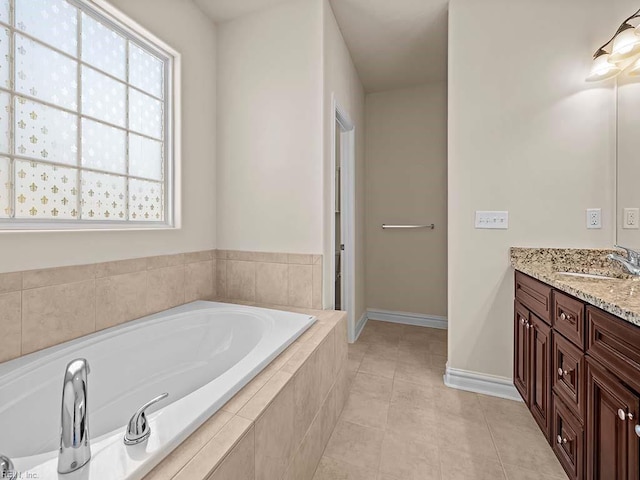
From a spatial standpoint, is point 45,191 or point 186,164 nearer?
point 45,191

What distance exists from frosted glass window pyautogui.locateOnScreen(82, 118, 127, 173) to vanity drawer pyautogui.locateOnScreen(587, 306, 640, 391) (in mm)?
2245

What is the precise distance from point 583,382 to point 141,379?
74.4 inches

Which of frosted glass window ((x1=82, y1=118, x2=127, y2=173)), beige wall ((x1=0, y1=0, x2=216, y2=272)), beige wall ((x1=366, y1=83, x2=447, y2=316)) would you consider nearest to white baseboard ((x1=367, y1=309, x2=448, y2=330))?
beige wall ((x1=366, y1=83, x2=447, y2=316))

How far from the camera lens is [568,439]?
3.79ft

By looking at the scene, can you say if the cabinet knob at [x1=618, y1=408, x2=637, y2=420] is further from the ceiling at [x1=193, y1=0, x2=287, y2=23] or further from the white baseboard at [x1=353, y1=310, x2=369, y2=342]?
the ceiling at [x1=193, y1=0, x2=287, y2=23]

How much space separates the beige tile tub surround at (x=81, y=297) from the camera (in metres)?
1.15

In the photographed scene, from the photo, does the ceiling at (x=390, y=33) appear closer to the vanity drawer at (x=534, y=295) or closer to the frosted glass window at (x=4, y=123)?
the frosted glass window at (x=4, y=123)

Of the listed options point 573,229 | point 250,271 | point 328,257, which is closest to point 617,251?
point 573,229

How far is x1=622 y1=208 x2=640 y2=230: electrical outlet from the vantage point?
5.34ft

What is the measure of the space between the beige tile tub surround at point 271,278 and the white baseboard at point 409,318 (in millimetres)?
1600

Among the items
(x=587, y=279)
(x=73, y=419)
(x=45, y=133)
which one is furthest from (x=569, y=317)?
(x=45, y=133)

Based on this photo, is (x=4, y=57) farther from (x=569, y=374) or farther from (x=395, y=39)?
(x=569, y=374)

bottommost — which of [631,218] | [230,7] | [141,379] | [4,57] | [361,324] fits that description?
[361,324]

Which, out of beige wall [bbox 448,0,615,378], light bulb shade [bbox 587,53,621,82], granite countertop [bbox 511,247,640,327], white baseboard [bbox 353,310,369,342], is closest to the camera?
granite countertop [bbox 511,247,640,327]
